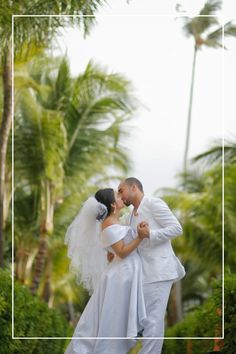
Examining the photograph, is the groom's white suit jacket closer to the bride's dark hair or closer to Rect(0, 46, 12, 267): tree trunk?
the bride's dark hair

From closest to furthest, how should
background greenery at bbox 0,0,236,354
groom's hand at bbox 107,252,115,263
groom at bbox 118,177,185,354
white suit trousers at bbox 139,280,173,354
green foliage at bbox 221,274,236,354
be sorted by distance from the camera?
white suit trousers at bbox 139,280,173,354, groom at bbox 118,177,185,354, groom's hand at bbox 107,252,115,263, green foliage at bbox 221,274,236,354, background greenery at bbox 0,0,236,354

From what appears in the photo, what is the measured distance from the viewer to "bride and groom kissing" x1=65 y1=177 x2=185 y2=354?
8.55 meters

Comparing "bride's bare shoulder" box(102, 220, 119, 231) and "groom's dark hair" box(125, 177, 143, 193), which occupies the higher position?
"groom's dark hair" box(125, 177, 143, 193)

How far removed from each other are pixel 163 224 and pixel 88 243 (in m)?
0.73

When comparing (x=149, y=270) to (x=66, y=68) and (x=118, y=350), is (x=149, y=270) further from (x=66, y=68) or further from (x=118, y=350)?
(x=66, y=68)

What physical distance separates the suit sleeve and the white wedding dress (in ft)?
0.74

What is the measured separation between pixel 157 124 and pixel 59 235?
2.23 m

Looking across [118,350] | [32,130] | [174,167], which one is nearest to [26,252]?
[32,130]

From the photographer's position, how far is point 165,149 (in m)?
10.8

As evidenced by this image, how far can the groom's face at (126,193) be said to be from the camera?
29.0 ft

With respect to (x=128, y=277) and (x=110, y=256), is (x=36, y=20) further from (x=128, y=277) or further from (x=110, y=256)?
(x=128, y=277)

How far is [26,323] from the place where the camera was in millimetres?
11250

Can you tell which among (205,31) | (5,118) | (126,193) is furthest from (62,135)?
(126,193)

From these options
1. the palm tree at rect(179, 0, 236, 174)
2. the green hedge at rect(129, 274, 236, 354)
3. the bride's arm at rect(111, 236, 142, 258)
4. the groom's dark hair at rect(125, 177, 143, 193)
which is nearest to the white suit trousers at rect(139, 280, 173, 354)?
the bride's arm at rect(111, 236, 142, 258)
